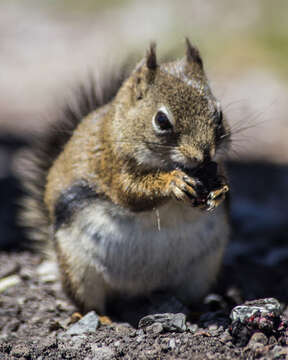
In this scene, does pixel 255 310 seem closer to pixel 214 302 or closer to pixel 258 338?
pixel 258 338

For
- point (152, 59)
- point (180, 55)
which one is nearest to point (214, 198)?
point (152, 59)

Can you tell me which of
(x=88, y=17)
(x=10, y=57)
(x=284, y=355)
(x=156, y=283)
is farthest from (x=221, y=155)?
(x=88, y=17)

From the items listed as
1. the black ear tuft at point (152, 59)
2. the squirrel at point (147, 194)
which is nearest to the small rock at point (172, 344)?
the squirrel at point (147, 194)

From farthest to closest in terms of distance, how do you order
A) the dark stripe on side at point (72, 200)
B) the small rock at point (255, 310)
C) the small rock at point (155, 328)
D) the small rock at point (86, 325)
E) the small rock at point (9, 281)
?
the small rock at point (9, 281), the dark stripe on side at point (72, 200), the small rock at point (86, 325), the small rock at point (155, 328), the small rock at point (255, 310)

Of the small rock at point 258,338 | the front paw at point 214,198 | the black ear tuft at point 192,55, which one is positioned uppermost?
the black ear tuft at point 192,55

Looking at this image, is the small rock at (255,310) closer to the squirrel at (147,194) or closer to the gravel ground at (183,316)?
A: the gravel ground at (183,316)

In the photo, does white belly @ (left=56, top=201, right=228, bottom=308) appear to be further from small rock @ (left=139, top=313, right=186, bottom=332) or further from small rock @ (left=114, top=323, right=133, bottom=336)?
small rock @ (left=139, top=313, right=186, bottom=332)
